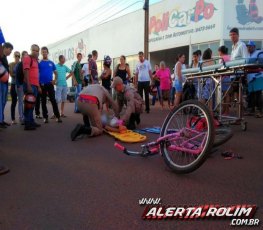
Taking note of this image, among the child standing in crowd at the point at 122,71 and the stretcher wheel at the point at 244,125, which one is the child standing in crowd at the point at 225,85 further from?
the child standing in crowd at the point at 122,71

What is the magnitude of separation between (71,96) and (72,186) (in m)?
21.7

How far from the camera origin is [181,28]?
840 inches

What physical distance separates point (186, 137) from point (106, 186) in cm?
117

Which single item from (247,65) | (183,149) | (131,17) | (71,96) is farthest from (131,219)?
(131,17)

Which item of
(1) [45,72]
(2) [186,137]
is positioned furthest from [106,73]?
(2) [186,137]

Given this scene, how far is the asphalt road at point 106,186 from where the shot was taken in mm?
3033

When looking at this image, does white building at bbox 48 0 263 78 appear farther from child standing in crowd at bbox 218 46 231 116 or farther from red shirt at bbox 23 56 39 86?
red shirt at bbox 23 56 39 86

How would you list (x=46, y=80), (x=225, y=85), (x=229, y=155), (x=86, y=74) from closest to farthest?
(x=229, y=155), (x=225, y=85), (x=46, y=80), (x=86, y=74)

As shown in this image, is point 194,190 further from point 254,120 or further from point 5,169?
point 254,120

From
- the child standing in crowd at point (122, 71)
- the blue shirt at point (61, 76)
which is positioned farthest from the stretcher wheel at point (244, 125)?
the blue shirt at point (61, 76)

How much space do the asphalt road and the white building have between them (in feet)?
46.3

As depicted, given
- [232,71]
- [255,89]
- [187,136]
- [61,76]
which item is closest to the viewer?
[187,136]

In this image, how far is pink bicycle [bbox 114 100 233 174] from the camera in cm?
392

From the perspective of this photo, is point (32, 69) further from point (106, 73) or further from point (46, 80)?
point (106, 73)
